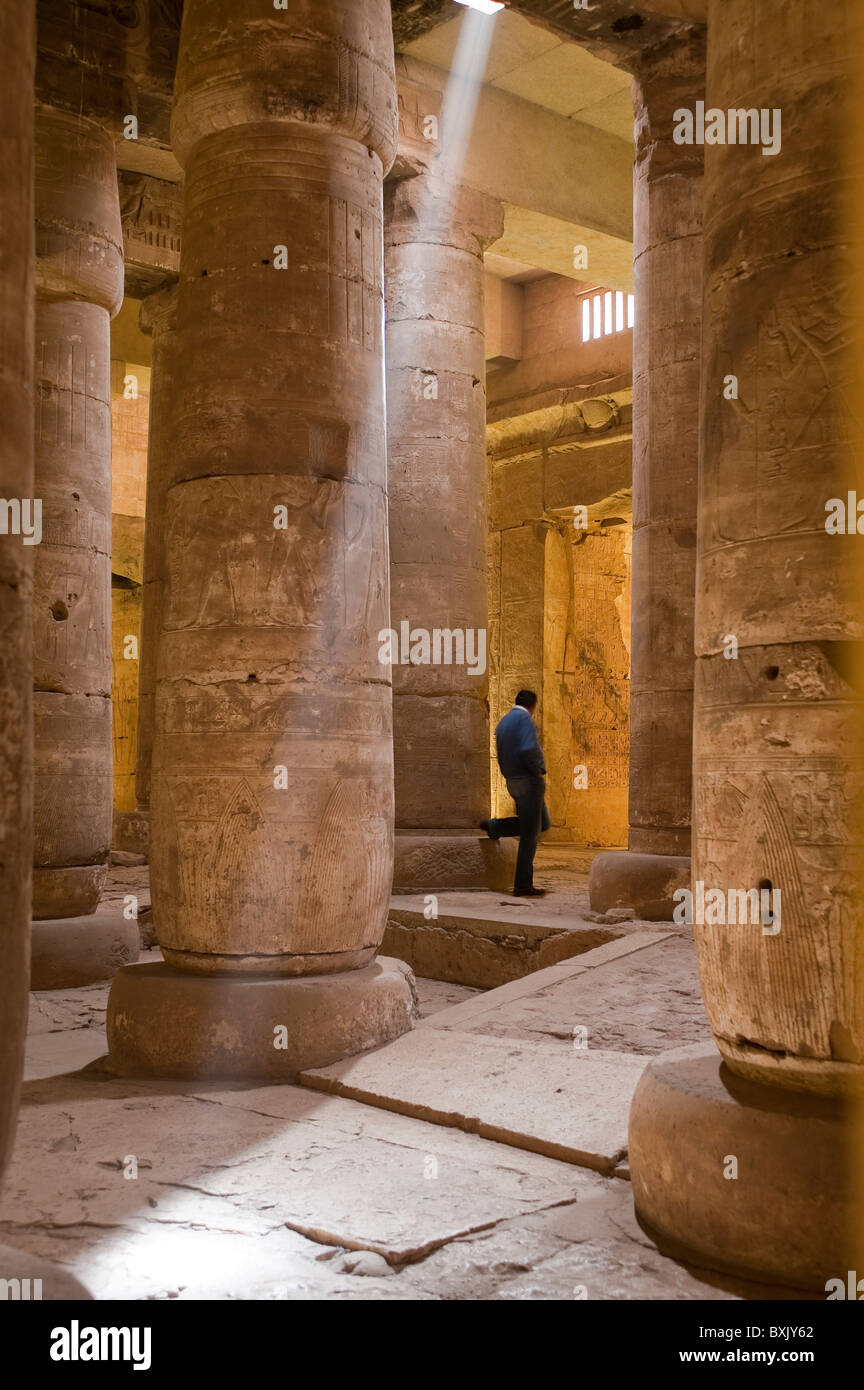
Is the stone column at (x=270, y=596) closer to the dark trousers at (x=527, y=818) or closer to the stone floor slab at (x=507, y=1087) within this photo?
the stone floor slab at (x=507, y=1087)

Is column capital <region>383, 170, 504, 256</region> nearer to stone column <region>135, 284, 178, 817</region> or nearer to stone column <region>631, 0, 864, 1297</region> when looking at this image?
stone column <region>135, 284, 178, 817</region>

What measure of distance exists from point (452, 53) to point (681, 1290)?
9.76 m

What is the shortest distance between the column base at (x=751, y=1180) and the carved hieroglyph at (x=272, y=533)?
2.16m

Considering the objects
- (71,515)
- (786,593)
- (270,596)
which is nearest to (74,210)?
(71,515)

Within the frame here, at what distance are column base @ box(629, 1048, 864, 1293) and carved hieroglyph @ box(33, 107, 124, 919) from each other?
17.0ft

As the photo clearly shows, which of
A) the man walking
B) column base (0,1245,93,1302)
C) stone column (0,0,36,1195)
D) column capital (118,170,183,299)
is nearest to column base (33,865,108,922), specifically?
the man walking

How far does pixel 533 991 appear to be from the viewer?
6.12 meters

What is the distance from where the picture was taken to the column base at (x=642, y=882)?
781cm


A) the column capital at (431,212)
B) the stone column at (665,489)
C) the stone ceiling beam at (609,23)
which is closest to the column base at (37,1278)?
the stone column at (665,489)

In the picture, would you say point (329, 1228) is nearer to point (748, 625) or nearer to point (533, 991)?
point (748, 625)

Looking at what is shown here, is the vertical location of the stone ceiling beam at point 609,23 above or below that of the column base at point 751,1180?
above

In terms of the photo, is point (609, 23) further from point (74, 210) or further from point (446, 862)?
point (446, 862)

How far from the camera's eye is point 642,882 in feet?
26.1

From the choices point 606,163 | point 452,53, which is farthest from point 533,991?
point 606,163
